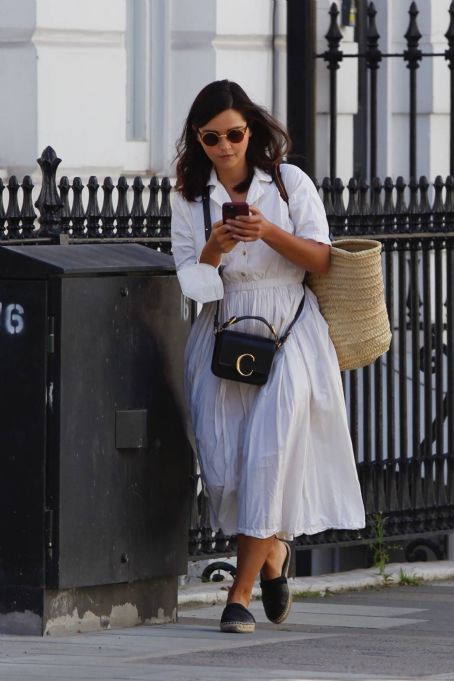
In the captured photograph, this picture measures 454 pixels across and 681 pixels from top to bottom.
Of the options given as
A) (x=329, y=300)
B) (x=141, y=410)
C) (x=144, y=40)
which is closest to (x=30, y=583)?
(x=141, y=410)

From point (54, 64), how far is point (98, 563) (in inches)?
154

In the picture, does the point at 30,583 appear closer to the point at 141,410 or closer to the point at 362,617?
the point at 141,410

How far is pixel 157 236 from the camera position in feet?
26.6

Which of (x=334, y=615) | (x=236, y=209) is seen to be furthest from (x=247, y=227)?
(x=334, y=615)

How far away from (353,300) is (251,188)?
0.50m

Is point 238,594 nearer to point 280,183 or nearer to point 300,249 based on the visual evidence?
point 300,249

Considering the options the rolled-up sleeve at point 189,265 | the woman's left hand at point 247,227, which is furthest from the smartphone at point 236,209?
the rolled-up sleeve at point 189,265

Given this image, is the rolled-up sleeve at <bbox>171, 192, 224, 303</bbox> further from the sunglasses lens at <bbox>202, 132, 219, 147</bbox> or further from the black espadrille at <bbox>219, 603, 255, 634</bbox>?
the black espadrille at <bbox>219, 603, 255, 634</bbox>

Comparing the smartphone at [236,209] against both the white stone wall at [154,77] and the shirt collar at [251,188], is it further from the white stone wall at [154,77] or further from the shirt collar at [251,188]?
the white stone wall at [154,77]

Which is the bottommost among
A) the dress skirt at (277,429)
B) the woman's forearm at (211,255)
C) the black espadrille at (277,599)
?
the black espadrille at (277,599)

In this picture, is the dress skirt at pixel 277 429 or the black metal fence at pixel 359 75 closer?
the dress skirt at pixel 277 429

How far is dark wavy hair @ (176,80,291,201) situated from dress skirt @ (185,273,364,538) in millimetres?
370

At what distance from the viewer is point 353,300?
23.8 ft

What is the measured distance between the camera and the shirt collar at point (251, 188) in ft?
23.5
